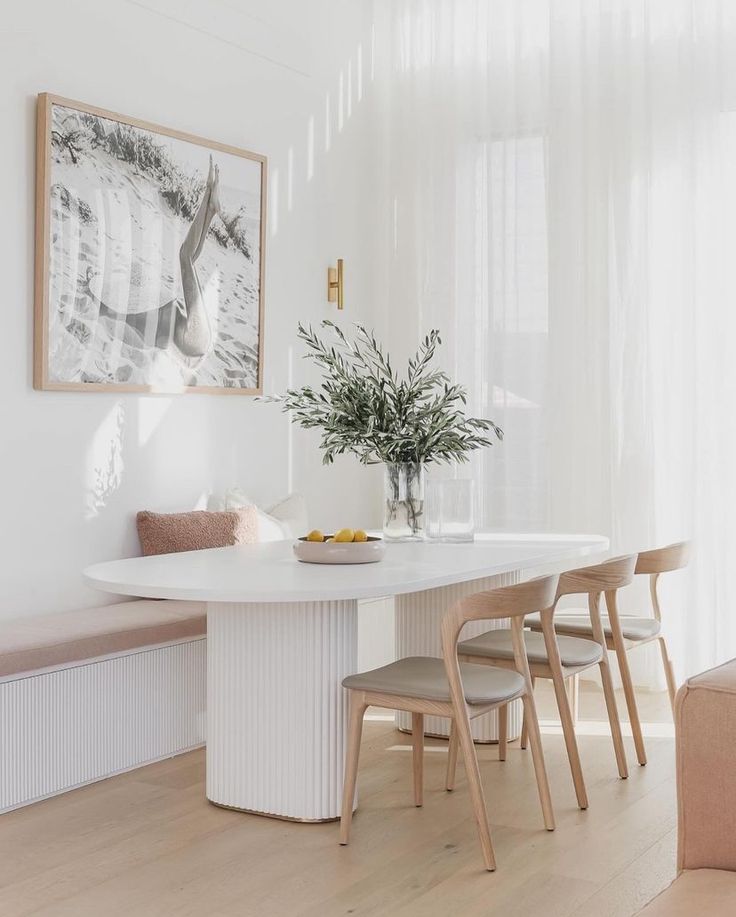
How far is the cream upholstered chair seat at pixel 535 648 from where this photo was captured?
3474 millimetres

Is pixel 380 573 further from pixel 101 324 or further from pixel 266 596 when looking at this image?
pixel 101 324

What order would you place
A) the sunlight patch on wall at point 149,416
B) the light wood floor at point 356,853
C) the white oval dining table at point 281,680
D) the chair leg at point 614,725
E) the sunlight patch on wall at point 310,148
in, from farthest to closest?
the sunlight patch on wall at point 310,148
the sunlight patch on wall at point 149,416
the chair leg at point 614,725
the white oval dining table at point 281,680
the light wood floor at point 356,853

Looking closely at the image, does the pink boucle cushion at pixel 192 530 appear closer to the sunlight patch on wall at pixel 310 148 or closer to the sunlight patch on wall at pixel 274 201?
the sunlight patch on wall at pixel 274 201

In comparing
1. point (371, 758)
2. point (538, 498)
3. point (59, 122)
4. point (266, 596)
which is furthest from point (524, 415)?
point (266, 596)

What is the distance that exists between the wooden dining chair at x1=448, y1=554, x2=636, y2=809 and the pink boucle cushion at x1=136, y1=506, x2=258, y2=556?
1275 mm

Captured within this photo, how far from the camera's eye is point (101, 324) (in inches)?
169

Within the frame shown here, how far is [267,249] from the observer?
17.0ft

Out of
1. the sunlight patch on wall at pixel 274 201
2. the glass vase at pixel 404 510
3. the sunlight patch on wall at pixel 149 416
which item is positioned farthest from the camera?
the sunlight patch on wall at pixel 274 201

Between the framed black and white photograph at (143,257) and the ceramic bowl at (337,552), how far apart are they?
129cm

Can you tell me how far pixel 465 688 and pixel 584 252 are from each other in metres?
2.80

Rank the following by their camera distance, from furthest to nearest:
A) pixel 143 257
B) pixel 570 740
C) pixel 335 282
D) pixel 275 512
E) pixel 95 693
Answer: pixel 335 282 → pixel 275 512 → pixel 143 257 → pixel 95 693 → pixel 570 740

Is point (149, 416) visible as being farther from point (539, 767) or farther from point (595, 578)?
point (539, 767)

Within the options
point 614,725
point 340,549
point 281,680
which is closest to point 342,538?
point 340,549

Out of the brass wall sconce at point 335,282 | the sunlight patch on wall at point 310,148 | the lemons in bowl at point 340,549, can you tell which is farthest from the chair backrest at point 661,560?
the sunlight patch on wall at point 310,148
